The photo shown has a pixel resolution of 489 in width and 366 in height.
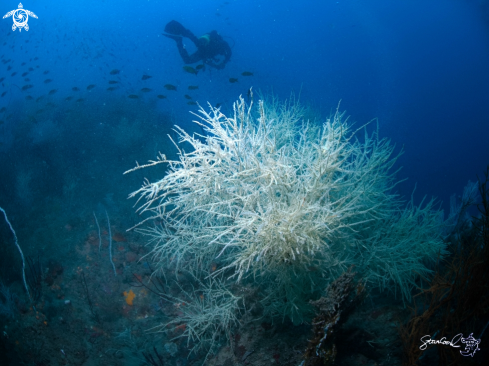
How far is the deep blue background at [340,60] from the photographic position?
28953mm

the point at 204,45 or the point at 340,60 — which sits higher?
the point at 340,60

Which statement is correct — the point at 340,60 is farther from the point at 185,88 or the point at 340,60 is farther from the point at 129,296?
the point at 129,296

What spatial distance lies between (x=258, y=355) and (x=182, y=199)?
239 centimetres

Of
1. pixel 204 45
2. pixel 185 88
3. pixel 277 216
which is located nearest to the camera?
pixel 277 216

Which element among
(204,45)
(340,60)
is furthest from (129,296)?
(340,60)

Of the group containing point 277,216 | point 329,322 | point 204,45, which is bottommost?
point 329,322

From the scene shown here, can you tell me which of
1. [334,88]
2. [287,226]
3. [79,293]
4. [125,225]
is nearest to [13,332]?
[79,293]

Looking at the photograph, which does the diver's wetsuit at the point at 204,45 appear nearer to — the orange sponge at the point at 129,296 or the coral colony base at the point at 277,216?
the coral colony base at the point at 277,216

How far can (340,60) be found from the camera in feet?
186

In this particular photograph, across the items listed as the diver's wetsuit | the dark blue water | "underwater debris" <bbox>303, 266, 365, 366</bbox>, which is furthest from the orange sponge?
the diver's wetsuit

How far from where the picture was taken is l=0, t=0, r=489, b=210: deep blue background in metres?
29.0

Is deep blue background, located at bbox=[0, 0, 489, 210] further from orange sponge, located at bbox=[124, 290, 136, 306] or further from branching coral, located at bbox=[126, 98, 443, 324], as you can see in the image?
branching coral, located at bbox=[126, 98, 443, 324]

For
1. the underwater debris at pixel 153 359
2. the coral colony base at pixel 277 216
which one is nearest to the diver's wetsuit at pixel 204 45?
the coral colony base at pixel 277 216

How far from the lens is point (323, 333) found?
2273mm
